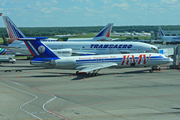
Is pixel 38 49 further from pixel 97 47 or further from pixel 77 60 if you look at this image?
pixel 97 47

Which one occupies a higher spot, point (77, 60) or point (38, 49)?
point (38, 49)

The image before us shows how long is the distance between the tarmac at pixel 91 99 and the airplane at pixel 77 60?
13.9 ft

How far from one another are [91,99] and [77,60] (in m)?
18.3

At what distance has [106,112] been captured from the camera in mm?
22516

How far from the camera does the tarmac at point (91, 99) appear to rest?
71.3ft

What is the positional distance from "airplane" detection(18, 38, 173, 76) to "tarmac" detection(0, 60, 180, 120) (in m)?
4.22

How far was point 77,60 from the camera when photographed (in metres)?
45.3

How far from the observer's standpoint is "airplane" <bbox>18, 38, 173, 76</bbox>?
4461 cm

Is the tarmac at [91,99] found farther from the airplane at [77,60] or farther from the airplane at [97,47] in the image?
the airplane at [97,47]

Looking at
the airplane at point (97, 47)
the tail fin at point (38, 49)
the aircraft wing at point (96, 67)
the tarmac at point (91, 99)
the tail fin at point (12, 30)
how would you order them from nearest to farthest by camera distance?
the tarmac at point (91, 99) → the aircraft wing at point (96, 67) → the tail fin at point (38, 49) → the airplane at point (97, 47) → the tail fin at point (12, 30)

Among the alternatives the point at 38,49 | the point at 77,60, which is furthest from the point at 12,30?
the point at 77,60

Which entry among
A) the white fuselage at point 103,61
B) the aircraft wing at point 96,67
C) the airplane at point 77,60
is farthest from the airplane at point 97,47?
the aircraft wing at point 96,67

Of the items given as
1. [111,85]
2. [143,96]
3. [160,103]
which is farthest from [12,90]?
[160,103]

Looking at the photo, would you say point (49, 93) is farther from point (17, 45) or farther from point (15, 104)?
point (17, 45)
